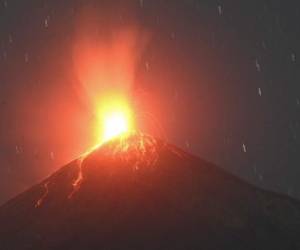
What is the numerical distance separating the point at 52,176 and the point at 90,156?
42.4 feet

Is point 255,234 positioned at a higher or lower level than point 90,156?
lower

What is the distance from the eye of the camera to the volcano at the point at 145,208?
13662 cm

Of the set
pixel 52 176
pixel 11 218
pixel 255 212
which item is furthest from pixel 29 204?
pixel 255 212

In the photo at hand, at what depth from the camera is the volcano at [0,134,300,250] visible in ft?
448

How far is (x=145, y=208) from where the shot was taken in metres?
151

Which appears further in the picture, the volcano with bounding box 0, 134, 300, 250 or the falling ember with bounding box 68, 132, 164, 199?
the falling ember with bounding box 68, 132, 164, 199

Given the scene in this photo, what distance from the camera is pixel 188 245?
13362 centimetres

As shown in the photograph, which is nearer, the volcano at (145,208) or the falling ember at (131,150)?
the volcano at (145,208)

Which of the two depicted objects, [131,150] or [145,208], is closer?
[145,208]

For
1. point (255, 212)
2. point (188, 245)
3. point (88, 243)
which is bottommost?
point (255, 212)

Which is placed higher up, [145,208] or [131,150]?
[131,150]

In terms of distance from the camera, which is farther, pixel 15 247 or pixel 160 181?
pixel 160 181

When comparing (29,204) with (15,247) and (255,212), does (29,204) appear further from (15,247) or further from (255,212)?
(255,212)

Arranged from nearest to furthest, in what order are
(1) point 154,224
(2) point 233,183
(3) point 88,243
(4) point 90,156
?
(3) point 88,243 < (1) point 154,224 < (2) point 233,183 < (4) point 90,156
